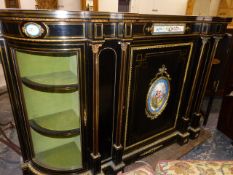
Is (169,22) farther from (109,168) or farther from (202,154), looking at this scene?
(202,154)

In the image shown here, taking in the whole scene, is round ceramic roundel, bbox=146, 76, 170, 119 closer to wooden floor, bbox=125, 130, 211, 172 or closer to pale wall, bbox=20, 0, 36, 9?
wooden floor, bbox=125, 130, 211, 172

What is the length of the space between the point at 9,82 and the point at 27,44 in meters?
0.34

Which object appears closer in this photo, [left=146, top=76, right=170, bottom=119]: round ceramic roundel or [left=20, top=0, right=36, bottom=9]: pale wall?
[left=146, top=76, right=170, bottom=119]: round ceramic roundel

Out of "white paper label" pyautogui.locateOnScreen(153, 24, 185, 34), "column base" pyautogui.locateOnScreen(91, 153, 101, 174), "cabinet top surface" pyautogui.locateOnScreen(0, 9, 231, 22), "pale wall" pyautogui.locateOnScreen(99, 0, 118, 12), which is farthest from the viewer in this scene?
"pale wall" pyautogui.locateOnScreen(99, 0, 118, 12)

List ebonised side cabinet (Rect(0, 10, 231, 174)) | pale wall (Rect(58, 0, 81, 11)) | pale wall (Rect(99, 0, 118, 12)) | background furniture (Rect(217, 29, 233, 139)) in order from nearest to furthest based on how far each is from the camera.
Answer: ebonised side cabinet (Rect(0, 10, 231, 174)) → background furniture (Rect(217, 29, 233, 139)) → pale wall (Rect(58, 0, 81, 11)) → pale wall (Rect(99, 0, 118, 12))

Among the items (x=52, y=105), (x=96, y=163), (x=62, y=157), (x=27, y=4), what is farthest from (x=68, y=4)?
(x=96, y=163)

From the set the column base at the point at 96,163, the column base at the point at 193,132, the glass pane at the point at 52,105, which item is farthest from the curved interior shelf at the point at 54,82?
the column base at the point at 193,132

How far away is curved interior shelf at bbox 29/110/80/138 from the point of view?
1473 mm

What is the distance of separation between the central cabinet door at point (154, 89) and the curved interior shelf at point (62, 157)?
44 centimetres

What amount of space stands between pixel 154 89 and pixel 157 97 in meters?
0.11

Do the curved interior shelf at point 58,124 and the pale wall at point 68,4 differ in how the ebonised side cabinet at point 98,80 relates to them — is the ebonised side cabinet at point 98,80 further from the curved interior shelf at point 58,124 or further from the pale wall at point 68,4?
the pale wall at point 68,4

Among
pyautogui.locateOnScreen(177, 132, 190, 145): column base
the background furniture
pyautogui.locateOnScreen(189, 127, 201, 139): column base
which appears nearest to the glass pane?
pyautogui.locateOnScreen(177, 132, 190, 145): column base

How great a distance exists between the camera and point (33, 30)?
110cm

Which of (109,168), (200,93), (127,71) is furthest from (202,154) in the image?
(127,71)
